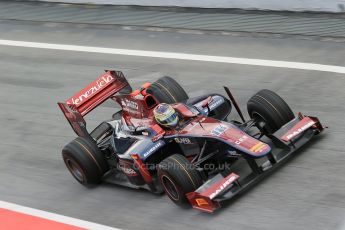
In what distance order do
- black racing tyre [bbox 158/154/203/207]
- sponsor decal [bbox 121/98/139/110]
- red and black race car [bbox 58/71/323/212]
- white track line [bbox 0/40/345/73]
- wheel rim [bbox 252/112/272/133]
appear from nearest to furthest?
black racing tyre [bbox 158/154/203/207] → red and black race car [bbox 58/71/323/212] → wheel rim [bbox 252/112/272/133] → sponsor decal [bbox 121/98/139/110] → white track line [bbox 0/40/345/73]

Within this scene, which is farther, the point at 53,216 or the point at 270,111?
the point at 53,216

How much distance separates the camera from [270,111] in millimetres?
9516

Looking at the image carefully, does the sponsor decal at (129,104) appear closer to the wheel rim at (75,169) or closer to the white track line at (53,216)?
the wheel rim at (75,169)

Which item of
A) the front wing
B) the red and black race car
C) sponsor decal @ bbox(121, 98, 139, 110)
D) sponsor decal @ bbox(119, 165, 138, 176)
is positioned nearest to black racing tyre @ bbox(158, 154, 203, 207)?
the red and black race car

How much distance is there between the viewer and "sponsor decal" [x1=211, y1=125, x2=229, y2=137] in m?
8.86

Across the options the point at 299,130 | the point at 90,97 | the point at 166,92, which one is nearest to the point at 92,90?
the point at 90,97

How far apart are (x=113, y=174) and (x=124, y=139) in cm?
65

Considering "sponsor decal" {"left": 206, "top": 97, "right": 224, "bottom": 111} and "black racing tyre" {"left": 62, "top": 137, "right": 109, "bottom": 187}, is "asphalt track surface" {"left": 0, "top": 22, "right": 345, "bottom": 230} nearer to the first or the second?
"black racing tyre" {"left": 62, "top": 137, "right": 109, "bottom": 187}

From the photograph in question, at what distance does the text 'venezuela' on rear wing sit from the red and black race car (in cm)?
2

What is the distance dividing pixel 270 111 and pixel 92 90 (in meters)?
2.91

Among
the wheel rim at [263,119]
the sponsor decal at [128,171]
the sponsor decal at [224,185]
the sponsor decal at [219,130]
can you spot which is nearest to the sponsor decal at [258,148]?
the sponsor decal at [224,185]

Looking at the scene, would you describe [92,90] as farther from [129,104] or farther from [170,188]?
[170,188]

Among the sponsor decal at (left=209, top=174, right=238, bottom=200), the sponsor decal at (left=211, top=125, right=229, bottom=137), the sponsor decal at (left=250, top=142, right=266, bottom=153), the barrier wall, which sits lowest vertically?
the sponsor decal at (left=209, top=174, right=238, bottom=200)

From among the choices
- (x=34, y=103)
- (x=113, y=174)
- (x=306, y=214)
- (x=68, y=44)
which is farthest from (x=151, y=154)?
(x=68, y=44)
